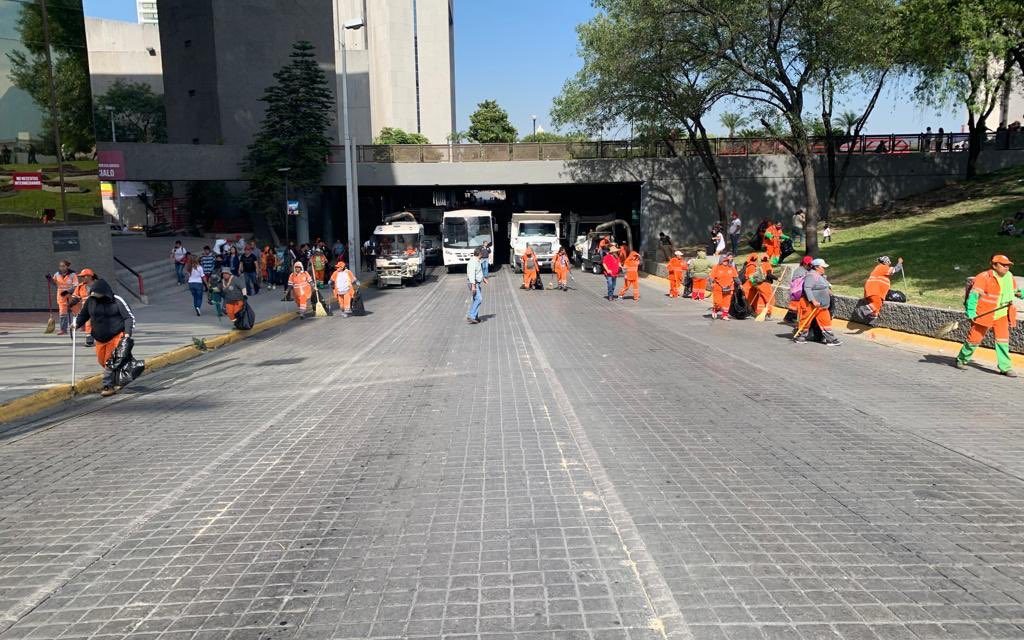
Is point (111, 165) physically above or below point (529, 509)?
above

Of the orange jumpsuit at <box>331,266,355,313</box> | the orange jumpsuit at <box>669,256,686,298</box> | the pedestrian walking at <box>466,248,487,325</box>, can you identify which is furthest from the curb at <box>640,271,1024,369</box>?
the orange jumpsuit at <box>331,266,355,313</box>

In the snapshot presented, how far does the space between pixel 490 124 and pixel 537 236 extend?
45.4 meters

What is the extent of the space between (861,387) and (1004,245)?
12.8 m

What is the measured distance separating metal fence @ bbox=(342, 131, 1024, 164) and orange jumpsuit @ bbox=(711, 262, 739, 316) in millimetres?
22505

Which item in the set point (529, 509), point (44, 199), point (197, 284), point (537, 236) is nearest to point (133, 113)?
point (537, 236)

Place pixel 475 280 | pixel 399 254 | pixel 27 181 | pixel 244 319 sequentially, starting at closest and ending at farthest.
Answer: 1. pixel 244 319
2. pixel 475 280
3. pixel 27 181
4. pixel 399 254

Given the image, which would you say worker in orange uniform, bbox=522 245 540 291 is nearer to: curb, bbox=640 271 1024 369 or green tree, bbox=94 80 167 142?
curb, bbox=640 271 1024 369

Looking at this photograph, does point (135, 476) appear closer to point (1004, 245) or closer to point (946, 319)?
point (946, 319)

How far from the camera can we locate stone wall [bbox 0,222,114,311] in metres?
19.8

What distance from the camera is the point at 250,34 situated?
51.5m

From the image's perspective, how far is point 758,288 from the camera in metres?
18.0

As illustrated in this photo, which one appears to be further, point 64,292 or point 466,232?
point 466,232

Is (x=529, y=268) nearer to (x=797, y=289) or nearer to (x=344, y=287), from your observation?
(x=344, y=287)

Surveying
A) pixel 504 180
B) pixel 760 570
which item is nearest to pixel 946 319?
pixel 760 570
